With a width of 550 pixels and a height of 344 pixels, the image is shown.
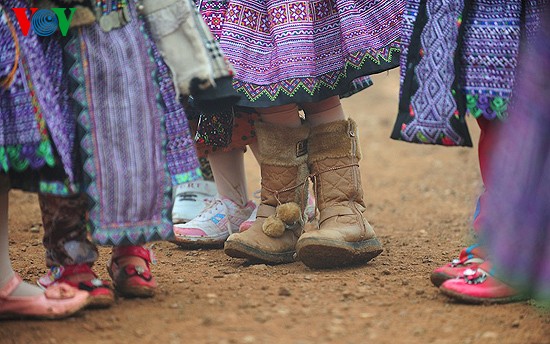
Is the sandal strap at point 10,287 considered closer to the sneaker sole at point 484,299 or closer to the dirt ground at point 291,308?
the dirt ground at point 291,308

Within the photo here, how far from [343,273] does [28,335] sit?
1.07m

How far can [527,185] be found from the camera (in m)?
2.25

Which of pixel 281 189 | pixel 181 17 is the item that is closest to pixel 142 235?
pixel 181 17

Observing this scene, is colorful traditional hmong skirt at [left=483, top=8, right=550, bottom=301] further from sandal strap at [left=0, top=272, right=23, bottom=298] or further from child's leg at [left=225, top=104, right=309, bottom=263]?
sandal strap at [left=0, top=272, right=23, bottom=298]

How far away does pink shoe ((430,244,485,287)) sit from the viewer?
2.43m

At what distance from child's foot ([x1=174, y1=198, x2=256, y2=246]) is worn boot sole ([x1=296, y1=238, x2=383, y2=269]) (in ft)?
1.97

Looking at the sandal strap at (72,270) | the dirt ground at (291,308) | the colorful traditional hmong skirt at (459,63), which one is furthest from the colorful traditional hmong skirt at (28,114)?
the colorful traditional hmong skirt at (459,63)

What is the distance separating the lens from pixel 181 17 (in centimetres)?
221

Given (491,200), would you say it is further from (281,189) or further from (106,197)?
(106,197)

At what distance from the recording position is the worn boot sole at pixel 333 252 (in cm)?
268

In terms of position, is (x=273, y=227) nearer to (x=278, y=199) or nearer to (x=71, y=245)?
(x=278, y=199)

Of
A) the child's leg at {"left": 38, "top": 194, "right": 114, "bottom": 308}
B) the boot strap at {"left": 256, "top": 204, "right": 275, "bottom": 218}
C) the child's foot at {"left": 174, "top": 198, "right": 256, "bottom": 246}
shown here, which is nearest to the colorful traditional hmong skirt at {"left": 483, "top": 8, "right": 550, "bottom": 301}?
the boot strap at {"left": 256, "top": 204, "right": 275, "bottom": 218}

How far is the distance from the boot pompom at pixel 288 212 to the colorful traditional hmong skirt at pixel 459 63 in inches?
23.0

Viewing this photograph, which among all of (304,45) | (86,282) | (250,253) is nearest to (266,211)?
(250,253)
